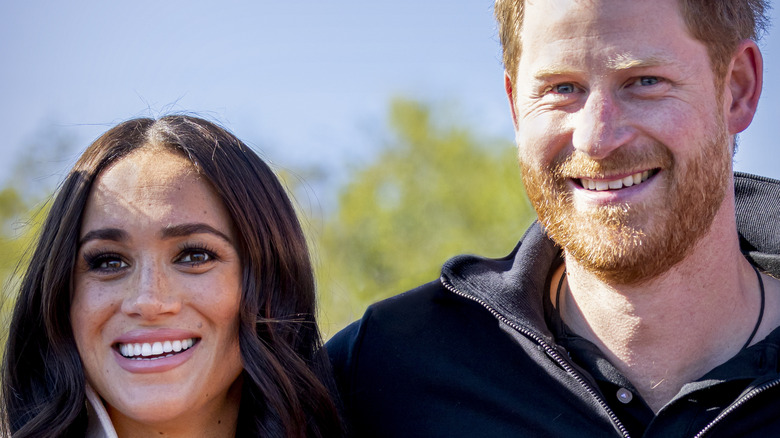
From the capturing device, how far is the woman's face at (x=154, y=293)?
253 centimetres

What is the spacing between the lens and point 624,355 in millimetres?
2674

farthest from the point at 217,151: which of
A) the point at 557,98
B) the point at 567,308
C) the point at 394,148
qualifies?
the point at 394,148

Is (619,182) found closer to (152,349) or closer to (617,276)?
(617,276)

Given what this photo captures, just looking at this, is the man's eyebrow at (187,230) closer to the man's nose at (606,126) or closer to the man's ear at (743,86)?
the man's nose at (606,126)

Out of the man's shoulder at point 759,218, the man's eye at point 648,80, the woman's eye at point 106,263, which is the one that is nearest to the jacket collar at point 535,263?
the man's shoulder at point 759,218

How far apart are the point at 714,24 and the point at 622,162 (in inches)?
20.3

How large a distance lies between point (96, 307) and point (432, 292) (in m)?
1.12

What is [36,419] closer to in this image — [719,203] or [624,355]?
[624,355]

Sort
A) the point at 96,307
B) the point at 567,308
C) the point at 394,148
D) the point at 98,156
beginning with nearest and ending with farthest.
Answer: the point at 96,307, the point at 98,156, the point at 567,308, the point at 394,148

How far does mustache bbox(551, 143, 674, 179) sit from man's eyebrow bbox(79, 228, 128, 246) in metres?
1.38

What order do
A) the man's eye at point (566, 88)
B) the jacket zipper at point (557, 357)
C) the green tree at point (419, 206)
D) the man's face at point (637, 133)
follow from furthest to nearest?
1. the green tree at point (419, 206)
2. the man's eye at point (566, 88)
3. the man's face at point (637, 133)
4. the jacket zipper at point (557, 357)

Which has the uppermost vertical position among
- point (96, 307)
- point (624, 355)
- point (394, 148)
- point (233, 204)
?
point (233, 204)

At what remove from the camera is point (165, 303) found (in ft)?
8.29

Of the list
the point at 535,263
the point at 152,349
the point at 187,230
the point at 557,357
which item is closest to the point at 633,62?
the point at 535,263
